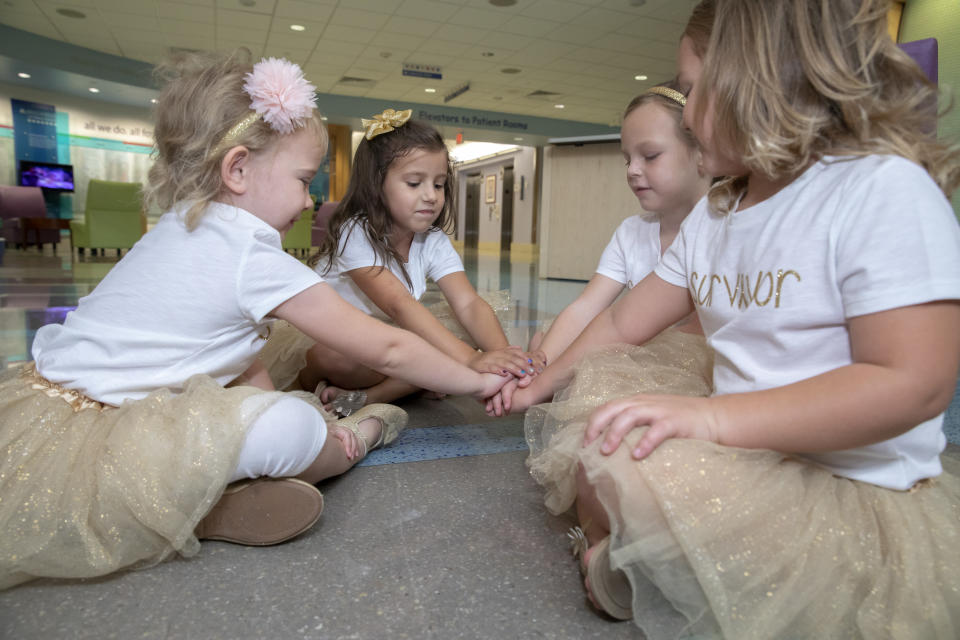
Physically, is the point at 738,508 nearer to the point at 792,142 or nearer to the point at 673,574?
the point at 673,574

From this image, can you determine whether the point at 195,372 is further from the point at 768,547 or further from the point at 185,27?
the point at 185,27

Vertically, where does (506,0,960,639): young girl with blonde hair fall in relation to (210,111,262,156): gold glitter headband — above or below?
below

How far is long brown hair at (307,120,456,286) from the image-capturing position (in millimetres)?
1608

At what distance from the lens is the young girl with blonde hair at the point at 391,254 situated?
1522 mm

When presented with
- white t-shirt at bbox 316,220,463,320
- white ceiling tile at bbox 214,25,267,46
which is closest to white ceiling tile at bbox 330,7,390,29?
white ceiling tile at bbox 214,25,267,46

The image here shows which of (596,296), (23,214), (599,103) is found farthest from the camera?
(599,103)

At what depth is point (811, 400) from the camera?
589mm

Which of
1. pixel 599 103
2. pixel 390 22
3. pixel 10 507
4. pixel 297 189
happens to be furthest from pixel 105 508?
pixel 599 103

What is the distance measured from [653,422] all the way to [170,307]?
28.7 inches

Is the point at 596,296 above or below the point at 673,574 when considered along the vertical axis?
above

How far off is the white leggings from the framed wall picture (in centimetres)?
1594

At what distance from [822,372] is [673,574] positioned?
0.28 metres

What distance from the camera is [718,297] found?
780 millimetres

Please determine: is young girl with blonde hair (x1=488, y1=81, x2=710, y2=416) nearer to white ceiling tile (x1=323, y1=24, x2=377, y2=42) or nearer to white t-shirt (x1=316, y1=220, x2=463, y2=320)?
white t-shirt (x1=316, y1=220, x2=463, y2=320)
